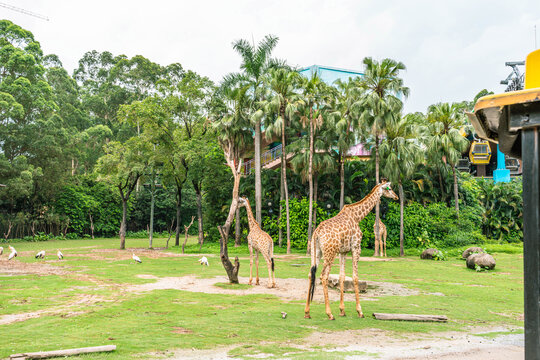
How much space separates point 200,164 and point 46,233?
22.8 m

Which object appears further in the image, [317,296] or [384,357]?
[317,296]

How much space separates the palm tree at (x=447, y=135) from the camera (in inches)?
1089

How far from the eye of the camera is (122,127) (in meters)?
52.7

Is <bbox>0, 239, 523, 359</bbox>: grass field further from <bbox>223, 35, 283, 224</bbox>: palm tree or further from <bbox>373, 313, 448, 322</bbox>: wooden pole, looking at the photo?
<bbox>223, 35, 283, 224</bbox>: palm tree

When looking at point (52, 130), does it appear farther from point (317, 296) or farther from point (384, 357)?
point (384, 357)

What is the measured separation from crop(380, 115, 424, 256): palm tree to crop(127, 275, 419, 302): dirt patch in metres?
12.3

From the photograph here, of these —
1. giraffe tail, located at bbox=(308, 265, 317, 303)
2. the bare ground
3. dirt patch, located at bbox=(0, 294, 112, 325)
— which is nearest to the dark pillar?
the bare ground

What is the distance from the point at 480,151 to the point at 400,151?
50.7ft

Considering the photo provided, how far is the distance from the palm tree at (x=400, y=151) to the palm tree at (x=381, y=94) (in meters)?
0.85

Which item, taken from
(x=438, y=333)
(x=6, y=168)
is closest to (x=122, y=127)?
(x=6, y=168)

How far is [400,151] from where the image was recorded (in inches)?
985

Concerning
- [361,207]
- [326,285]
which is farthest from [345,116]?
[326,285]

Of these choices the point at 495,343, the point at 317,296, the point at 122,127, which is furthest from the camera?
the point at 122,127

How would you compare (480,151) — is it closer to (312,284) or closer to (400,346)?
(312,284)
